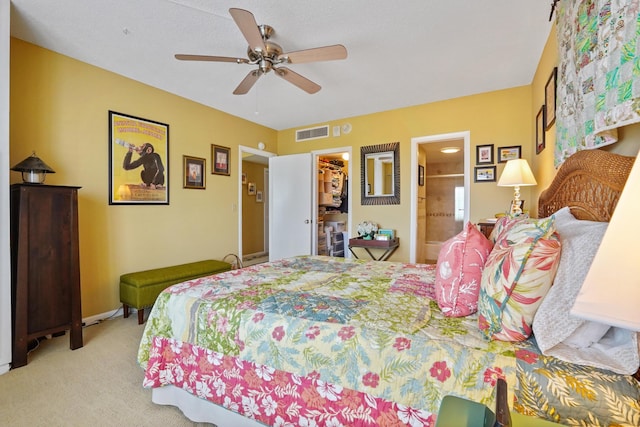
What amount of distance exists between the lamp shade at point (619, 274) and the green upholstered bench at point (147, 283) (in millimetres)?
3249

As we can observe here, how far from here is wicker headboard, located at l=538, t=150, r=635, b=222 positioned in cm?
113

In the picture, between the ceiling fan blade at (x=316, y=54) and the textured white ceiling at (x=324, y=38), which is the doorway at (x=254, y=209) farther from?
the ceiling fan blade at (x=316, y=54)

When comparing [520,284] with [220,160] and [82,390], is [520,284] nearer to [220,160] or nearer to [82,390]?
[82,390]

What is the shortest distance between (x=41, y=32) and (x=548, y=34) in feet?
13.4

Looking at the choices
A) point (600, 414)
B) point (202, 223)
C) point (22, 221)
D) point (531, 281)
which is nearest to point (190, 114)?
point (202, 223)

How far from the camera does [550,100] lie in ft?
7.63

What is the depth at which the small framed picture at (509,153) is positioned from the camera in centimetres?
344

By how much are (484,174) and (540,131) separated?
90cm

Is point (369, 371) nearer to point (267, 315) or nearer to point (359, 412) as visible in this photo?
point (359, 412)

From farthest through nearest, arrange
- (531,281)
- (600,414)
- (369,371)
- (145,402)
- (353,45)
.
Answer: (353,45)
(145,402)
(369,371)
(531,281)
(600,414)

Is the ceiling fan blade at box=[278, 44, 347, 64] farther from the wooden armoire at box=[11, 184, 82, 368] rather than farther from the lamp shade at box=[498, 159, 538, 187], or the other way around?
the wooden armoire at box=[11, 184, 82, 368]

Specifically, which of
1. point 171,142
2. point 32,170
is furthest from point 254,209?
point 32,170

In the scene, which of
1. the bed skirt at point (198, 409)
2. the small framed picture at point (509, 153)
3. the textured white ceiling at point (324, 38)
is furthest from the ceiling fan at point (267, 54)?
the small framed picture at point (509, 153)

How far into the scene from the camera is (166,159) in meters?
3.55
